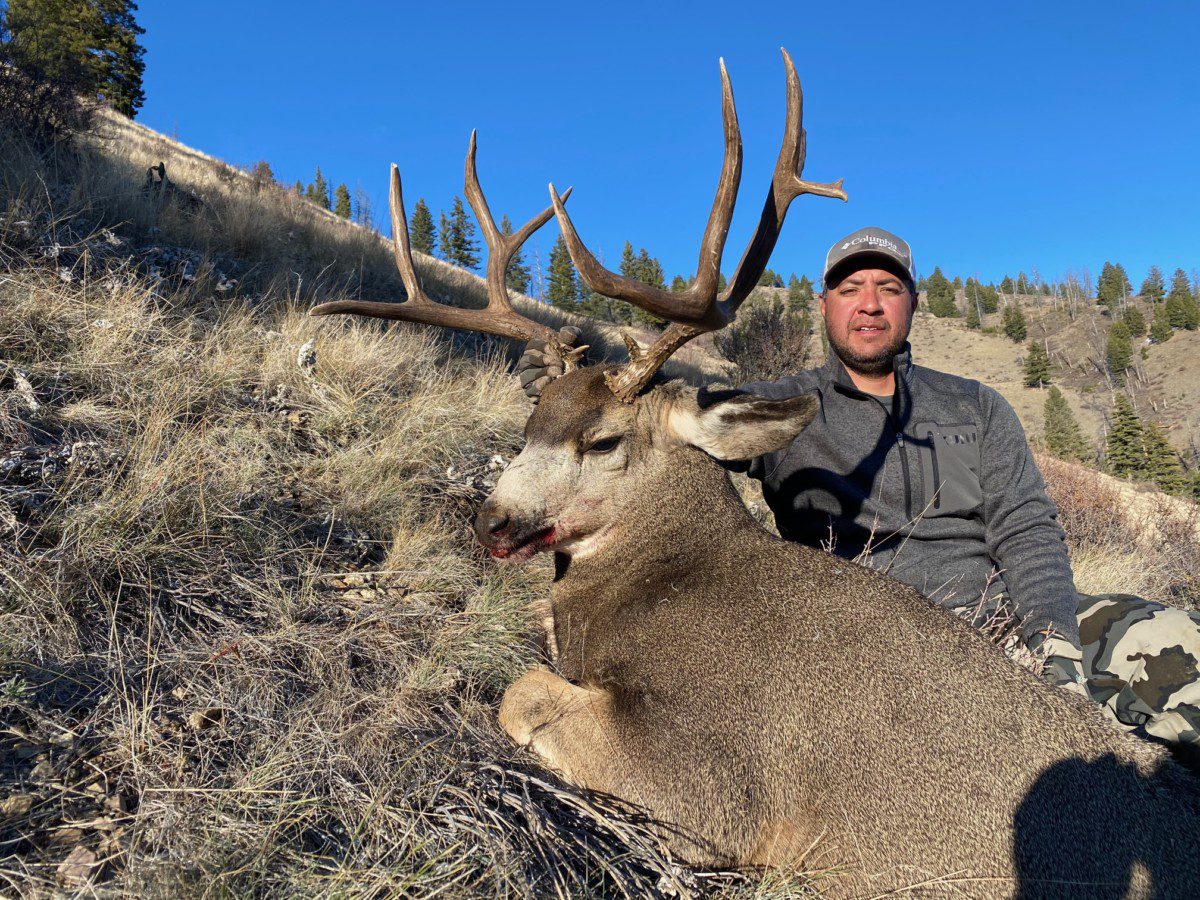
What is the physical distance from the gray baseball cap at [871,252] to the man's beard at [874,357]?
38cm

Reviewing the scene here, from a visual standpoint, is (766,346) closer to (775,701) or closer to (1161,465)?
(1161,465)

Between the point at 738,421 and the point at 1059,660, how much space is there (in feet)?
6.17

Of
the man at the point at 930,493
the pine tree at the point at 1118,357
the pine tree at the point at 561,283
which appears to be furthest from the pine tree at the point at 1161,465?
the pine tree at the point at 1118,357

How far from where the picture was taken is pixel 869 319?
180 inches

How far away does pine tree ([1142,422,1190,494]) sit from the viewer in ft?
Result: 75.4

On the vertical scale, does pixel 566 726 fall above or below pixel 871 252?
below

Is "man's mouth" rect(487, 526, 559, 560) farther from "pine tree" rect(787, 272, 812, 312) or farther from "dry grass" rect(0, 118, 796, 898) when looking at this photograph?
"pine tree" rect(787, 272, 812, 312)

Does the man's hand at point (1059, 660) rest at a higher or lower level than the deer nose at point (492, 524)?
higher

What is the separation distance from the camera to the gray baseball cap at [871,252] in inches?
180

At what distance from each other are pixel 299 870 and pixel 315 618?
169 centimetres

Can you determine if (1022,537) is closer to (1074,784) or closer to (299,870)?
(1074,784)

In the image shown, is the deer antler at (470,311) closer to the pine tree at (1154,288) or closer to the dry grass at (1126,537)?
the dry grass at (1126,537)

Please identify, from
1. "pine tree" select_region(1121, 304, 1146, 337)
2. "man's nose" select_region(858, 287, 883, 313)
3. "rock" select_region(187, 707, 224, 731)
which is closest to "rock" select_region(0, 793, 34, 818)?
"rock" select_region(187, 707, 224, 731)

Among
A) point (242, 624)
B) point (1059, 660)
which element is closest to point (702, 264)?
point (1059, 660)
